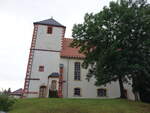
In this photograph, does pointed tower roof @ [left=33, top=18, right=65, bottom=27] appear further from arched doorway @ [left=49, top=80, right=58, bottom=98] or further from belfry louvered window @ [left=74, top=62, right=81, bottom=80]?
arched doorway @ [left=49, top=80, right=58, bottom=98]

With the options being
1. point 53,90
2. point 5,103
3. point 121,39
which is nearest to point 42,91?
point 53,90

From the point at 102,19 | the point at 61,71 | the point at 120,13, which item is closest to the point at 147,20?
the point at 120,13

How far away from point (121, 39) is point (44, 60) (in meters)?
14.0

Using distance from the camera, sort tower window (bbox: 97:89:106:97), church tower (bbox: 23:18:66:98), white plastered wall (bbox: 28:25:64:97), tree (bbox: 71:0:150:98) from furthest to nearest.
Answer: tower window (bbox: 97:89:106:97)
white plastered wall (bbox: 28:25:64:97)
church tower (bbox: 23:18:66:98)
tree (bbox: 71:0:150:98)

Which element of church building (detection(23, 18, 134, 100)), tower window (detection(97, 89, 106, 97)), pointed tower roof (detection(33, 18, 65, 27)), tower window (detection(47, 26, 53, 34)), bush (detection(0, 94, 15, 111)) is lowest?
bush (detection(0, 94, 15, 111))

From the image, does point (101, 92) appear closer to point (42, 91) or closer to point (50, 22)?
point (42, 91)

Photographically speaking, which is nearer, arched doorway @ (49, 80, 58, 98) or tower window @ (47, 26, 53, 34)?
arched doorway @ (49, 80, 58, 98)

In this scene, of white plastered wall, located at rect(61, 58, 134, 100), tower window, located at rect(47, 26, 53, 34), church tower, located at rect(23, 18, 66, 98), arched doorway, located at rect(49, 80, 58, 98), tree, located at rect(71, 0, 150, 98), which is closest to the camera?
tree, located at rect(71, 0, 150, 98)

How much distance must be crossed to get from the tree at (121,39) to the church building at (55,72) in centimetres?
815

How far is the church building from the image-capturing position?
28.1 m

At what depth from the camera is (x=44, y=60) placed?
2998 centimetres

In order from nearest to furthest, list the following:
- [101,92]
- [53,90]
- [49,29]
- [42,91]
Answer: [53,90] < [42,91] < [101,92] < [49,29]

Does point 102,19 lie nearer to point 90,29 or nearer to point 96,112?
point 90,29

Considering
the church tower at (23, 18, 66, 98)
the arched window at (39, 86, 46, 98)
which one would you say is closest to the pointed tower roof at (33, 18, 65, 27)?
the church tower at (23, 18, 66, 98)
